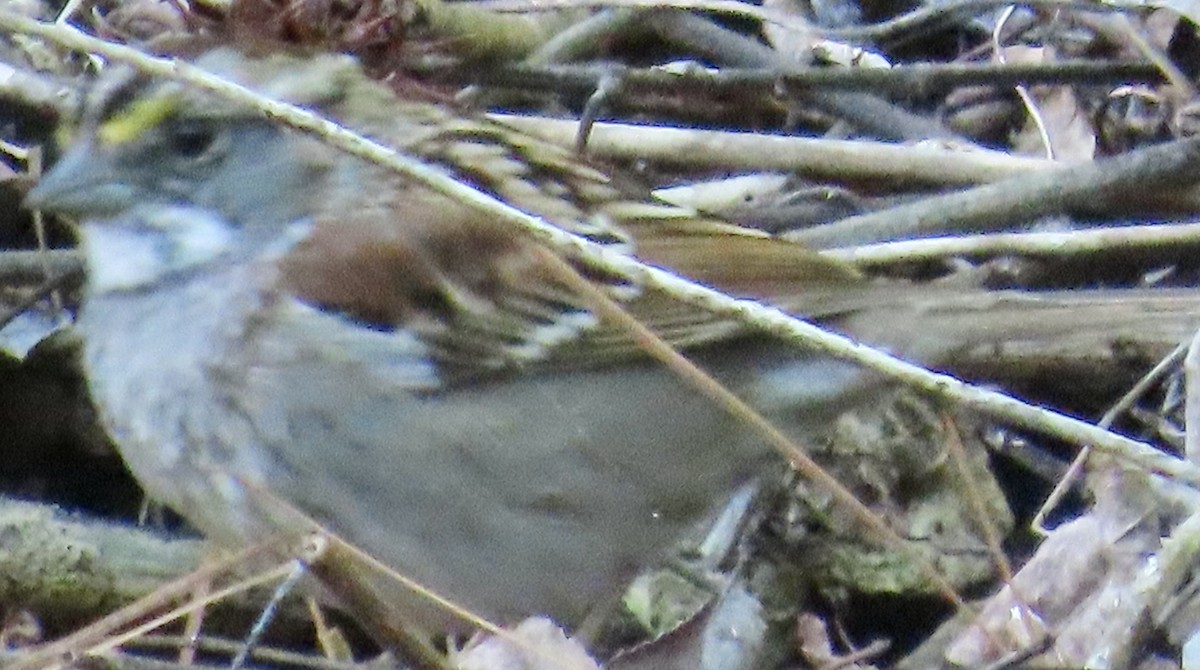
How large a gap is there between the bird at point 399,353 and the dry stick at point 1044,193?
266 millimetres

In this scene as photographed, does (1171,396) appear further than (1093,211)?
No

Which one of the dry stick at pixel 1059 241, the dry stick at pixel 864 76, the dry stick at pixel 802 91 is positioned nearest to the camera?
the dry stick at pixel 1059 241

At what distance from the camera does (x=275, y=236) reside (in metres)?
2.58

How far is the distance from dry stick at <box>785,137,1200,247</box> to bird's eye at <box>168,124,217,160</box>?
1017 mm

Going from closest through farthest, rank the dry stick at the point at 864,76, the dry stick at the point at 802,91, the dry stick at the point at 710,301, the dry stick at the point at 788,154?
1. the dry stick at the point at 710,301
2. the dry stick at the point at 788,154
3. the dry stick at the point at 864,76
4. the dry stick at the point at 802,91

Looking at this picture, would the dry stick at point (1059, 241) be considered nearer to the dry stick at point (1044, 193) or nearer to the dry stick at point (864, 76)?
the dry stick at point (1044, 193)

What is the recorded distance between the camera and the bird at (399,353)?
2438 mm

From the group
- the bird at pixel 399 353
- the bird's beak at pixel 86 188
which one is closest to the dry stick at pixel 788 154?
the bird at pixel 399 353

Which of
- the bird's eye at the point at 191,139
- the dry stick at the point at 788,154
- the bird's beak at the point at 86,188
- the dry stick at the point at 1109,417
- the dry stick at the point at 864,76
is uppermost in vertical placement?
the bird's eye at the point at 191,139

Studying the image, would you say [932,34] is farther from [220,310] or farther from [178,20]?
[220,310]

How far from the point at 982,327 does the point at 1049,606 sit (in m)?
0.52

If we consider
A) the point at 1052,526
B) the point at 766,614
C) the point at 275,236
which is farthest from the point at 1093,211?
the point at 275,236

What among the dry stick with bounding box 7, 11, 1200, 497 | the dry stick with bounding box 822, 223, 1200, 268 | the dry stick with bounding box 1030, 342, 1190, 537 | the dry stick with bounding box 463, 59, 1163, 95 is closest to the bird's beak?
the dry stick with bounding box 7, 11, 1200, 497

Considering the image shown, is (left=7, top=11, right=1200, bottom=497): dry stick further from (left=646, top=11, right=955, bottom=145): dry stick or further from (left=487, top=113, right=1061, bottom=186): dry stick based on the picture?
(left=646, top=11, right=955, bottom=145): dry stick
